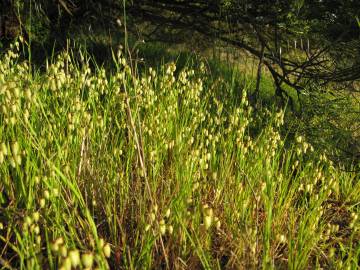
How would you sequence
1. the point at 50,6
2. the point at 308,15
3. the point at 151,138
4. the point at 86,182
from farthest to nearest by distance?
the point at 50,6 → the point at 308,15 → the point at 151,138 → the point at 86,182

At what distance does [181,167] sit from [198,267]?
45 cm

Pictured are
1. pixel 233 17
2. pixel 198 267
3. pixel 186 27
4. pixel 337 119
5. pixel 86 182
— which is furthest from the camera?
pixel 186 27

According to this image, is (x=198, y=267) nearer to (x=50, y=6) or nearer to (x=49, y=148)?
(x=49, y=148)

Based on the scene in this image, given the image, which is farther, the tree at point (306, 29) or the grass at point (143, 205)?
the tree at point (306, 29)

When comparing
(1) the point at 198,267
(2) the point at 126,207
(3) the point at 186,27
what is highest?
(3) the point at 186,27

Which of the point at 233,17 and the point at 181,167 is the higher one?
the point at 233,17

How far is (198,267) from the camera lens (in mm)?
1505

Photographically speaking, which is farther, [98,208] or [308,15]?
[308,15]

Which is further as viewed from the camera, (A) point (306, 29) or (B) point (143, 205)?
(A) point (306, 29)

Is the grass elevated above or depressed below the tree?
below

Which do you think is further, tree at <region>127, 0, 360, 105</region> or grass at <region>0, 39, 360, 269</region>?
tree at <region>127, 0, 360, 105</region>

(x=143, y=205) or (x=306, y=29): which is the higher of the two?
(x=306, y=29)

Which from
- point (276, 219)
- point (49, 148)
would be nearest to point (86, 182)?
point (49, 148)

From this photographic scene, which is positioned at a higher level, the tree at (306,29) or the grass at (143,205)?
the tree at (306,29)
